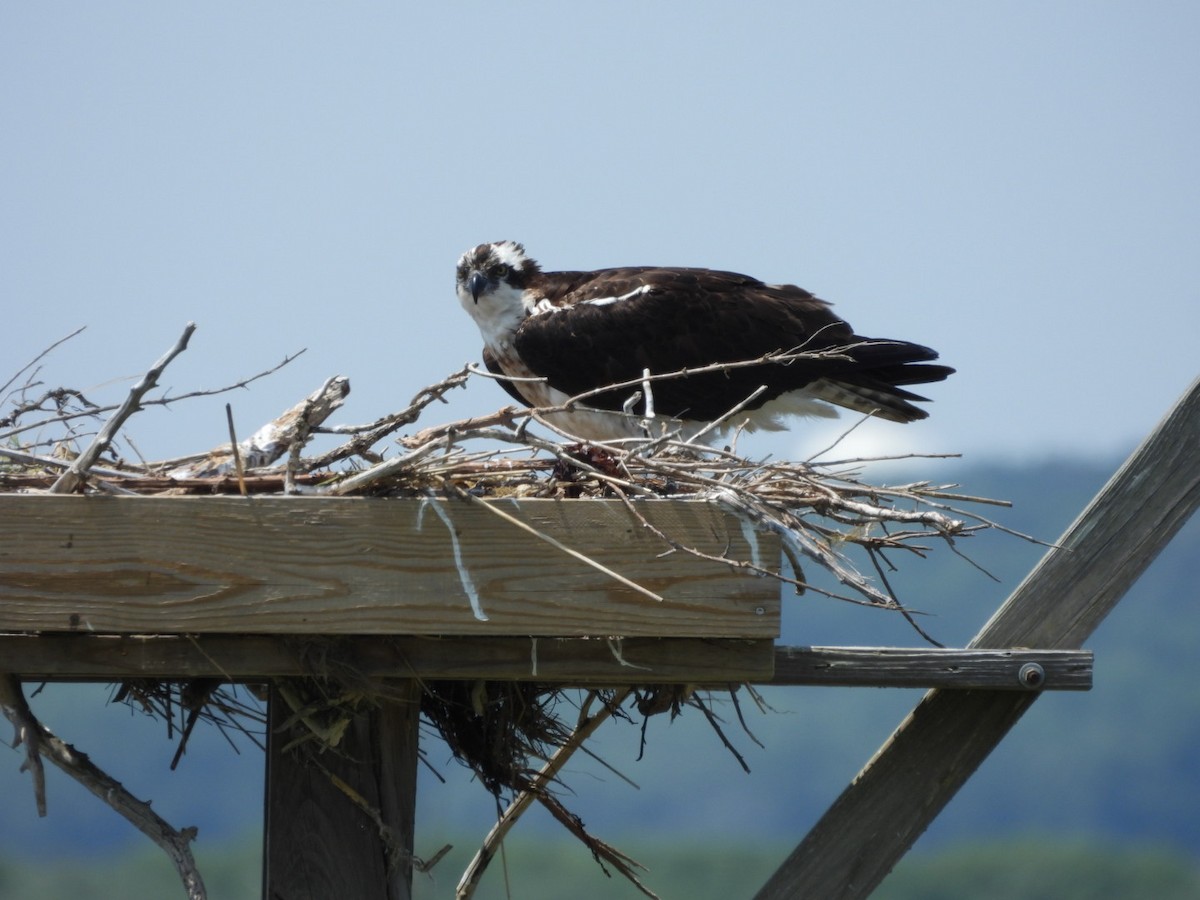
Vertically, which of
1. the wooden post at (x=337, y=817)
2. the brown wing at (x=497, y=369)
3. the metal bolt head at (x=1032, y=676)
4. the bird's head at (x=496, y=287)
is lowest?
the wooden post at (x=337, y=817)

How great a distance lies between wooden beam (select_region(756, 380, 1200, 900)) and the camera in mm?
3232

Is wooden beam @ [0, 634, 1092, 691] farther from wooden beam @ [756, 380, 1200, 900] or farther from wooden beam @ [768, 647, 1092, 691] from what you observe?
wooden beam @ [756, 380, 1200, 900]

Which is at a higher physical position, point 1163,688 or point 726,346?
point 726,346

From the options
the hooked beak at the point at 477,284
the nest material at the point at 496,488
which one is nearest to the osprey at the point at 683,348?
the hooked beak at the point at 477,284

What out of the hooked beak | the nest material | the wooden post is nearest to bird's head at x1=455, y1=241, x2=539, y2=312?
the hooked beak

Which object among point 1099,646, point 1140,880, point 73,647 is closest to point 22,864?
point 1140,880

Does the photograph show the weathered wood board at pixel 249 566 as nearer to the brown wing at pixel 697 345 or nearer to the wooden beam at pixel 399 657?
the wooden beam at pixel 399 657

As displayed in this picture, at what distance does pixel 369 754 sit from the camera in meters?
3.10

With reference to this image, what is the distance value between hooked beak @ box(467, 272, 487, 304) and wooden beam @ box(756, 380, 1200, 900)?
317 cm

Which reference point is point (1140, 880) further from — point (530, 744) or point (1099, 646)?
point (530, 744)

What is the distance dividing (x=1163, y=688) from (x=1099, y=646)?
60.5 inches

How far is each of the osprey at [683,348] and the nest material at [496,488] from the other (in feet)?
6.04

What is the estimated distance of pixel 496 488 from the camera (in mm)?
3164

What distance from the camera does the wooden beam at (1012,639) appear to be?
3232 mm
